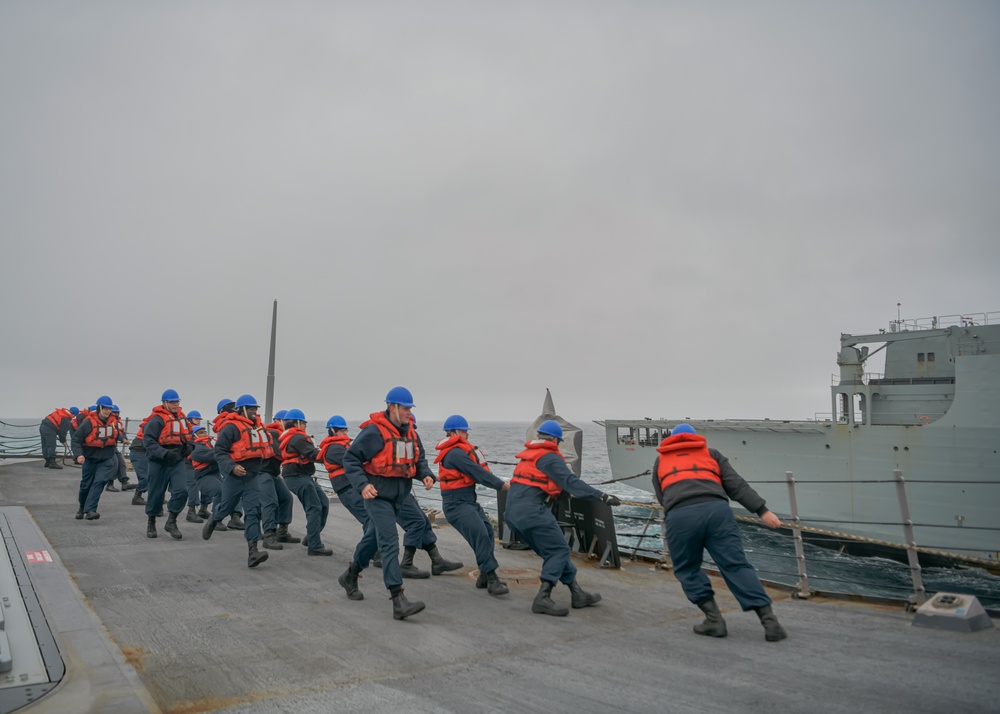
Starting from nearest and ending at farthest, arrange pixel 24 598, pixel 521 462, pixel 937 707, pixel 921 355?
1. pixel 937 707
2. pixel 24 598
3. pixel 521 462
4. pixel 921 355

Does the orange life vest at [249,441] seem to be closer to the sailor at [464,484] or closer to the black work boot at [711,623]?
the sailor at [464,484]

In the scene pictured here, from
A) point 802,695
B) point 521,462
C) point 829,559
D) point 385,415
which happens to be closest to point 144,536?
point 385,415

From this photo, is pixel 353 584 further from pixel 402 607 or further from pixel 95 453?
pixel 95 453

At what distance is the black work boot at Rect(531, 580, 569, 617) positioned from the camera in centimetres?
571

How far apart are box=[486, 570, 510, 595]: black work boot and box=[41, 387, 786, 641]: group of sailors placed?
0.01 meters

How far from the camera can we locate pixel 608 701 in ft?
11.8

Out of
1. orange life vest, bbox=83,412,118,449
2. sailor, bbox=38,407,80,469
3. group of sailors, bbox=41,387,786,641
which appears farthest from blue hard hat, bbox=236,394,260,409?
sailor, bbox=38,407,80,469

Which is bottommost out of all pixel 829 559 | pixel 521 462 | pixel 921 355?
pixel 829 559

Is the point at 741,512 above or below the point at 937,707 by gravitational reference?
below

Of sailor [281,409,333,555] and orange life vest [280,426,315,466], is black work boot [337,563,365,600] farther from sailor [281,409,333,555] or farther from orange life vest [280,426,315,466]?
A: orange life vest [280,426,315,466]

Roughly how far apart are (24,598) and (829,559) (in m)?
27.6

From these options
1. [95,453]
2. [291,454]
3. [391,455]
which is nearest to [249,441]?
[291,454]

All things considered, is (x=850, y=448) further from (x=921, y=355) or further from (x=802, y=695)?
(x=802, y=695)

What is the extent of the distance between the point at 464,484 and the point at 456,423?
70 centimetres
